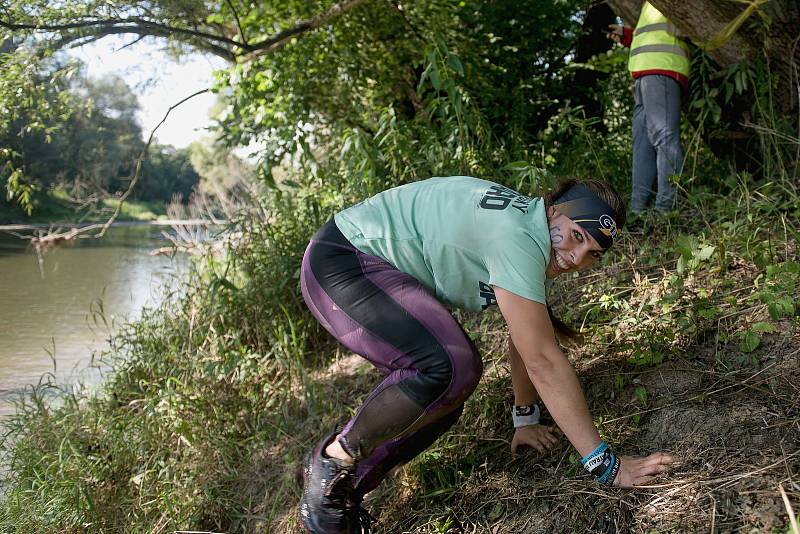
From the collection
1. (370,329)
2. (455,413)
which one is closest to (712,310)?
(455,413)

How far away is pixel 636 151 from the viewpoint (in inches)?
154

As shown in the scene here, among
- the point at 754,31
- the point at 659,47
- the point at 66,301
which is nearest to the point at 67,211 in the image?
the point at 66,301

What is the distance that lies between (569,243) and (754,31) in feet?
8.32

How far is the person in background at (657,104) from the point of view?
12.3 feet

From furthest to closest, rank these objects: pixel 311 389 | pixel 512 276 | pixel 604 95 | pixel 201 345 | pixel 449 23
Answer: pixel 449 23 → pixel 604 95 → pixel 201 345 → pixel 311 389 → pixel 512 276

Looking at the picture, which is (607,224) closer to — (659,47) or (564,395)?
(564,395)

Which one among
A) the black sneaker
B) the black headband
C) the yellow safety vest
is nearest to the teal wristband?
the black headband

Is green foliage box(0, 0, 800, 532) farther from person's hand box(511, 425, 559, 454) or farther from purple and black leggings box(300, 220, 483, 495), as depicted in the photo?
purple and black leggings box(300, 220, 483, 495)

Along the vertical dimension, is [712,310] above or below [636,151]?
below

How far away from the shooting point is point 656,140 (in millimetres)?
3783

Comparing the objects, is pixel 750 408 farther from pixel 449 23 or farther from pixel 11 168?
pixel 11 168

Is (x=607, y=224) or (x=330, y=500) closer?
(x=607, y=224)

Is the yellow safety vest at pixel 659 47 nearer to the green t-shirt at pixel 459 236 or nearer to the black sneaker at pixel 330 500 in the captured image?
the green t-shirt at pixel 459 236

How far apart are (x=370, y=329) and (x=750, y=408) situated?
1269mm
